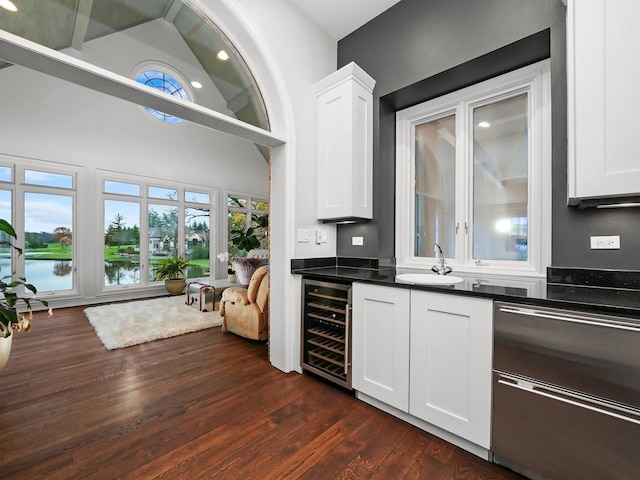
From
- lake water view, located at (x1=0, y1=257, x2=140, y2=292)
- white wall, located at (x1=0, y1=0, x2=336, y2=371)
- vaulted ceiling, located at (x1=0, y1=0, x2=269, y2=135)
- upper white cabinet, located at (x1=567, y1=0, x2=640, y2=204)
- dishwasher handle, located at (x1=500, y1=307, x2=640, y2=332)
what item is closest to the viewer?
dishwasher handle, located at (x1=500, y1=307, x2=640, y2=332)

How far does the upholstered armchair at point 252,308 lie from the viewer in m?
3.10

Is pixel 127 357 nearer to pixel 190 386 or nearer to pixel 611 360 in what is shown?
pixel 190 386

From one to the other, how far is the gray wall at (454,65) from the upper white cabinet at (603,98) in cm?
27

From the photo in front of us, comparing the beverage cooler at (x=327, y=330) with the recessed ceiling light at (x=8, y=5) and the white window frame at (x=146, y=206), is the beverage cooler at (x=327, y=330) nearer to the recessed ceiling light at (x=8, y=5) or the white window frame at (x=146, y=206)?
the recessed ceiling light at (x=8, y=5)

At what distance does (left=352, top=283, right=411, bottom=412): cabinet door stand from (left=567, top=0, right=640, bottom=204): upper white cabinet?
1.13 meters

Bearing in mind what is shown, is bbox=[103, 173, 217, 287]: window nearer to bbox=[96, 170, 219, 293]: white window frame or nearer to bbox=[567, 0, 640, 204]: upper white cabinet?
bbox=[96, 170, 219, 293]: white window frame

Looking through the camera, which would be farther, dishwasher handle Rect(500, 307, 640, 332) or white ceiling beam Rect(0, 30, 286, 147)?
white ceiling beam Rect(0, 30, 286, 147)

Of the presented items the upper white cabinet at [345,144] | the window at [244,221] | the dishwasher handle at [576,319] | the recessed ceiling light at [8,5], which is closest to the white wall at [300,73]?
the upper white cabinet at [345,144]

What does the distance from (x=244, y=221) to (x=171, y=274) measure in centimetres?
213

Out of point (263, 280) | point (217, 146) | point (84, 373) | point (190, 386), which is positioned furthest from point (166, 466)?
point (217, 146)

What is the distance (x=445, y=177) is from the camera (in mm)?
2615

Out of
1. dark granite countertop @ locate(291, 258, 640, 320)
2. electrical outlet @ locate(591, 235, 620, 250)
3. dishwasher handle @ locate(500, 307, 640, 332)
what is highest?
electrical outlet @ locate(591, 235, 620, 250)

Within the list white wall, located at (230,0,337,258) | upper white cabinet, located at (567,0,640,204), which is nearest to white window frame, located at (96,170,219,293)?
white wall, located at (230,0,337,258)

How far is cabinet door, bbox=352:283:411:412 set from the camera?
5.71 ft
